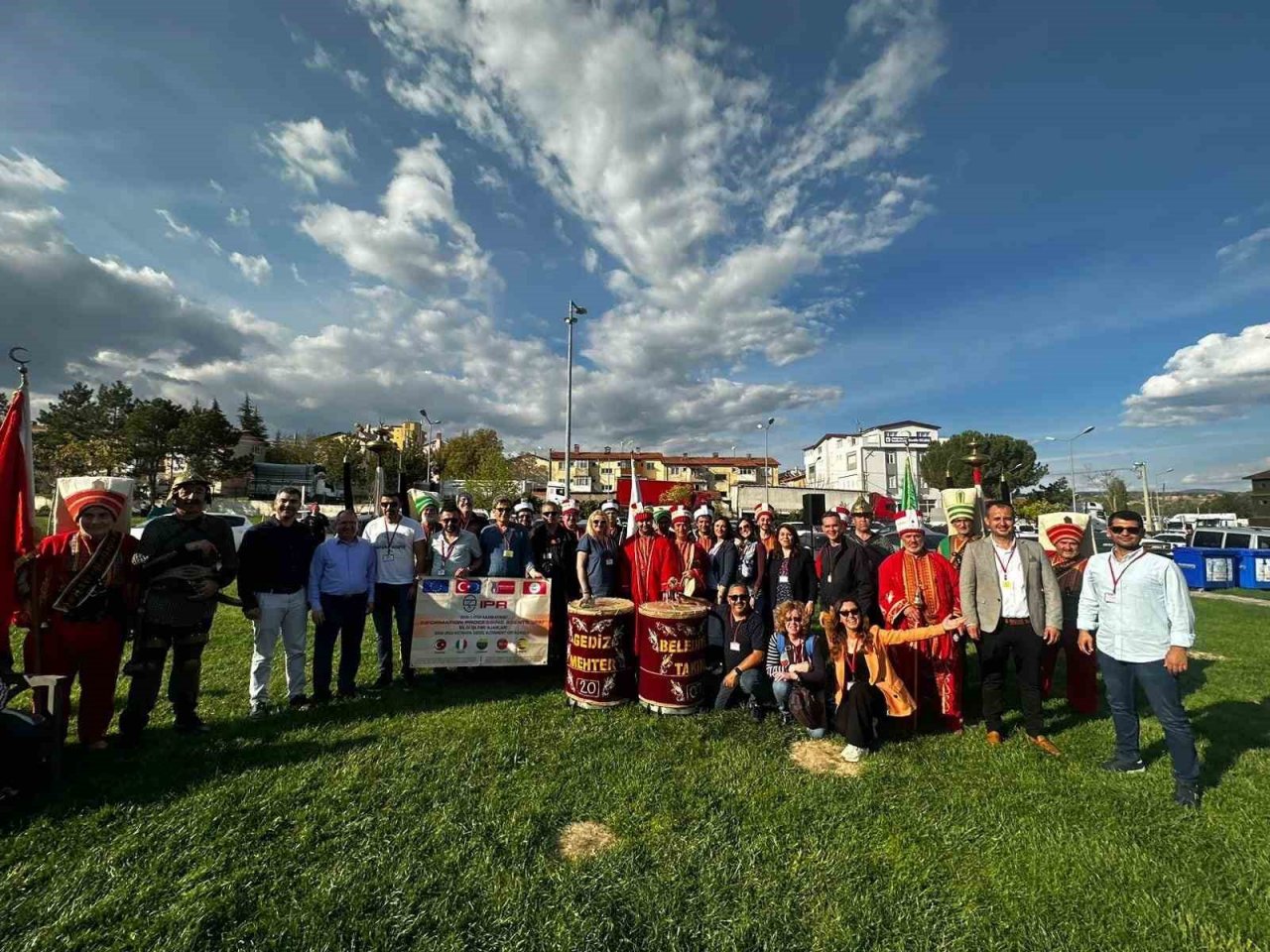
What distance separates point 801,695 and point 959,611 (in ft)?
5.91

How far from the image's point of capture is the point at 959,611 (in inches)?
208

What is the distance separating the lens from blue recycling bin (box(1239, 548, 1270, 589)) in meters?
16.5

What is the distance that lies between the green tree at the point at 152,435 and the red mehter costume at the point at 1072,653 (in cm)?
5812

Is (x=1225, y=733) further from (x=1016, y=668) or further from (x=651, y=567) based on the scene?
A: (x=651, y=567)

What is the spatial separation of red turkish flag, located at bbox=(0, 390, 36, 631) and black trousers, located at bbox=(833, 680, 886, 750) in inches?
260

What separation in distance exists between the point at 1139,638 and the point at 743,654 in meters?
3.21

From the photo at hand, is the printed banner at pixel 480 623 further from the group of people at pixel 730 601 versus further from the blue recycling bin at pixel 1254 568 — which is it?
the blue recycling bin at pixel 1254 568

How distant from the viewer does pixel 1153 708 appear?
Answer: 399cm

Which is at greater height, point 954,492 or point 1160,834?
point 954,492

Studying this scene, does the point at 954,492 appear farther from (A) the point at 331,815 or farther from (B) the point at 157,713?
(B) the point at 157,713

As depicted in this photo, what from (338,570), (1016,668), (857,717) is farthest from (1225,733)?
A: (338,570)

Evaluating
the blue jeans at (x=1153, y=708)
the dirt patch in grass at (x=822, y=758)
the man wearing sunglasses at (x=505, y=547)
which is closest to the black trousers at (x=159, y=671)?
the man wearing sunglasses at (x=505, y=547)

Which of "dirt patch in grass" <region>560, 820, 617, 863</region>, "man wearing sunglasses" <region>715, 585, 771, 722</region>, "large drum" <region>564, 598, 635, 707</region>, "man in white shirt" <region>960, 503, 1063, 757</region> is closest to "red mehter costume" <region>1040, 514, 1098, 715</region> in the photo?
"man in white shirt" <region>960, 503, 1063, 757</region>

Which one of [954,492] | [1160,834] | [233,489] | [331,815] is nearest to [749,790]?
[1160,834]
